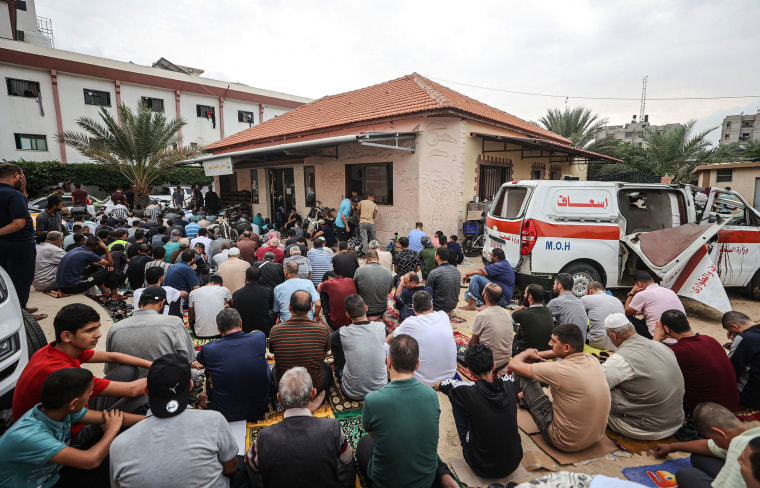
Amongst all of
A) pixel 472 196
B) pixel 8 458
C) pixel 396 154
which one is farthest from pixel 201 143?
pixel 8 458

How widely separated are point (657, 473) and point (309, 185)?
12891 mm

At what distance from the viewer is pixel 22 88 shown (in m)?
21.4

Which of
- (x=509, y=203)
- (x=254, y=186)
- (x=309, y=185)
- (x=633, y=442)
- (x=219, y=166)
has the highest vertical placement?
(x=219, y=166)

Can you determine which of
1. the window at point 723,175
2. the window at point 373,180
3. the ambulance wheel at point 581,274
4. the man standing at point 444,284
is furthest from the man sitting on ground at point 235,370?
the window at point 723,175

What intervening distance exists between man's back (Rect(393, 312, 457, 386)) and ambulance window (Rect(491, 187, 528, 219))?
13.4 ft

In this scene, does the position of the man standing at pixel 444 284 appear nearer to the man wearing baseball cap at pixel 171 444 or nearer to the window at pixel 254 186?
the man wearing baseball cap at pixel 171 444

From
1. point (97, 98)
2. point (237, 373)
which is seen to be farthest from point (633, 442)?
point (97, 98)

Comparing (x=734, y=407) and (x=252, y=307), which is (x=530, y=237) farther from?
(x=252, y=307)

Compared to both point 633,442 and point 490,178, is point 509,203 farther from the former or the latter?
point 490,178

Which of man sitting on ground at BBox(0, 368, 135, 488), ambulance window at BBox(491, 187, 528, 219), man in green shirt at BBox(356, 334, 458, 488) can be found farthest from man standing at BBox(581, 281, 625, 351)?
man sitting on ground at BBox(0, 368, 135, 488)

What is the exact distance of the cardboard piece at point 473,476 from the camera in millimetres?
2736

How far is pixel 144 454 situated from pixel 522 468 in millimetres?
2738

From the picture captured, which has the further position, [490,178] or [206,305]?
[490,178]

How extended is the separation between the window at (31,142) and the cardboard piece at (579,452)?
3057 cm
